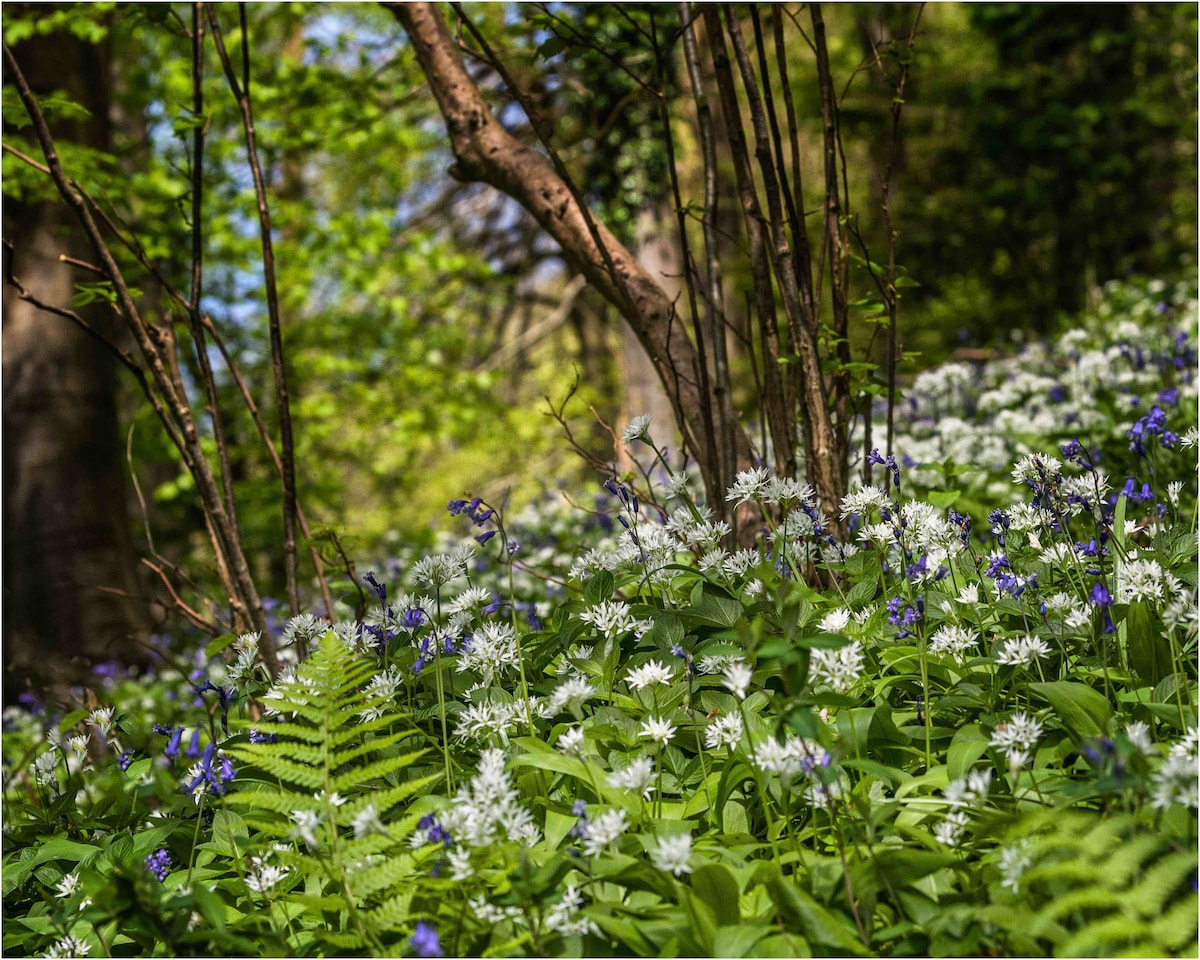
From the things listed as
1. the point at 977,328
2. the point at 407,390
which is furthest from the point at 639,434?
the point at 977,328

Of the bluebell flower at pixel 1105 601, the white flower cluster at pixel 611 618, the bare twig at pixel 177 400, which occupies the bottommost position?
the bluebell flower at pixel 1105 601

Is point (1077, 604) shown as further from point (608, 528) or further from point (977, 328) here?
point (977, 328)

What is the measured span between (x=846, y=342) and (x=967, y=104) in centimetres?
1311

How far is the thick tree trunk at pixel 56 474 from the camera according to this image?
6.00 metres

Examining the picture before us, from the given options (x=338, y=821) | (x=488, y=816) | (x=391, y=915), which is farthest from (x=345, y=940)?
(x=488, y=816)

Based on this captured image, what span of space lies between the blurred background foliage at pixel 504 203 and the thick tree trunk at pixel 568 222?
2.99m

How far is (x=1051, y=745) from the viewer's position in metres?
1.90

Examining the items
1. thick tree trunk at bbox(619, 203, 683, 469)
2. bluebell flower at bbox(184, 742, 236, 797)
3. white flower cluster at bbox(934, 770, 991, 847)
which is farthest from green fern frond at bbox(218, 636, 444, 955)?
thick tree trunk at bbox(619, 203, 683, 469)

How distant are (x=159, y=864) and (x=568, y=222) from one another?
2348mm

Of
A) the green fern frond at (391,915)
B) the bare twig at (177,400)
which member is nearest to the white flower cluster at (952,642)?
the green fern frond at (391,915)

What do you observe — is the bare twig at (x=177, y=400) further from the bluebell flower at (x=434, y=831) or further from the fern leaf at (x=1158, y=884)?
the fern leaf at (x=1158, y=884)

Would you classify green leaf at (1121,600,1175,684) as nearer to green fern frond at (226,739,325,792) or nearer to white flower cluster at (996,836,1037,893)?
white flower cluster at (996,836,1037,893)

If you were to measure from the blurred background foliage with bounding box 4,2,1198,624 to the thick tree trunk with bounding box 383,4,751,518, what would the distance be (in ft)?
9.81

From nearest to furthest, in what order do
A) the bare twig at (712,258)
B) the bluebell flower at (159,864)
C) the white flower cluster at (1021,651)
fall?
the white flower cluster at (1021,651) < the bluebell flower at (159,864) < the bare twig at (712,258)
